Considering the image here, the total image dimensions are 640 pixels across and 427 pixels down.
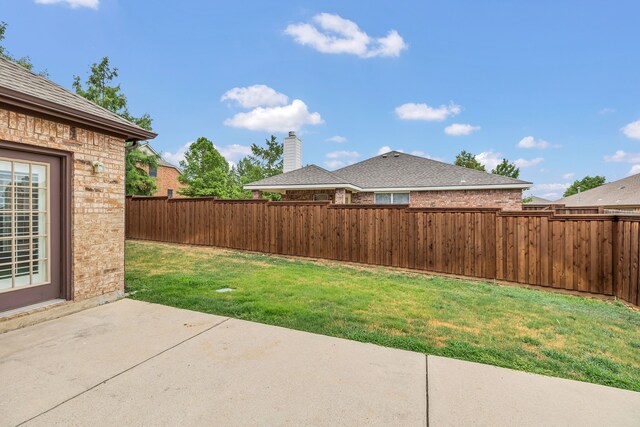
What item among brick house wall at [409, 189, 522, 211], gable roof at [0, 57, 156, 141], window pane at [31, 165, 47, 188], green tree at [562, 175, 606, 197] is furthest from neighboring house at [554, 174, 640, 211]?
window pane at [31, 165, 47, 188]

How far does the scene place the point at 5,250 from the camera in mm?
3965

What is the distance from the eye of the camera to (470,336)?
3709 millimetres

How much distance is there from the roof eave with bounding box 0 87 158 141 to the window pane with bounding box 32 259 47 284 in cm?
210

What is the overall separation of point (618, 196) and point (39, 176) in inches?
1527

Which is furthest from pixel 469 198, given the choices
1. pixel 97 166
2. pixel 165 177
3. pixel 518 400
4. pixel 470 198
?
pixel 165 177

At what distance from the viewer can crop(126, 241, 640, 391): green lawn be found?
3.24m

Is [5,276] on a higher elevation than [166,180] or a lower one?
lower

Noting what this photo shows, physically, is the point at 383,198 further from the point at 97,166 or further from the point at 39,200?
the point at 39,200

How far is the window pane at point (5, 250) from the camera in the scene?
3926 millimetres

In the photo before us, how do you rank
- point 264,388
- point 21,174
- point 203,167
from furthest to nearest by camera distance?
point 203,167 < point 21,174 < point 264,388

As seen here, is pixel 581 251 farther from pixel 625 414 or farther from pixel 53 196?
pixel 53 196

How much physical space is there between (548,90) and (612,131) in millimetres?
11919

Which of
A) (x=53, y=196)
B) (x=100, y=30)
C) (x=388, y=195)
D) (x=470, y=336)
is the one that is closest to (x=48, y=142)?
(x=53, y=196)

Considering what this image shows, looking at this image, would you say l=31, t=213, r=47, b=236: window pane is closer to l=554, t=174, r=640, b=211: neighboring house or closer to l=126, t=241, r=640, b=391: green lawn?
l=126, t=241, r=640, b=391: green lawn
